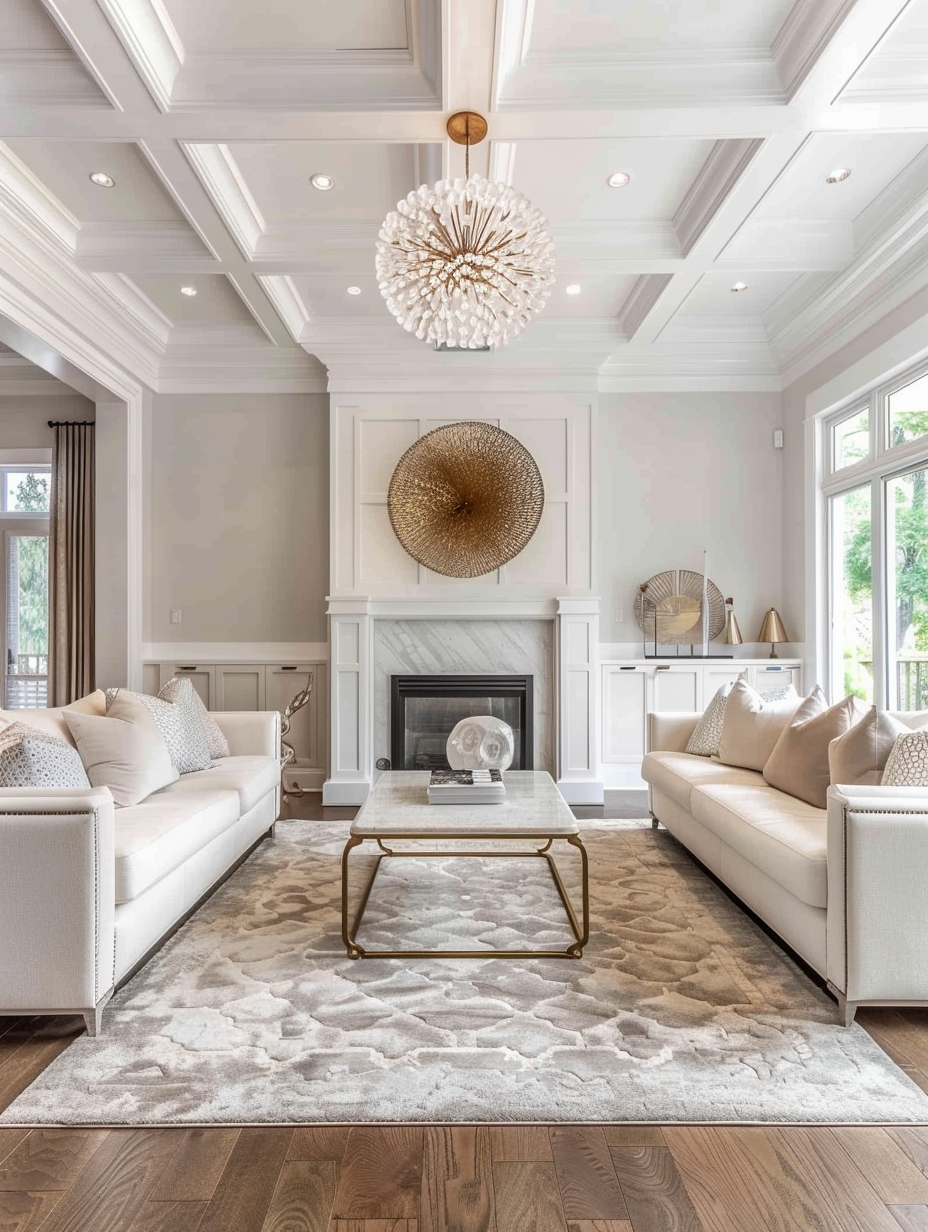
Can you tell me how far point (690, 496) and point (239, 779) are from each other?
3.60 meters

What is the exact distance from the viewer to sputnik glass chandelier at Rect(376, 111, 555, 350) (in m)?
2.51

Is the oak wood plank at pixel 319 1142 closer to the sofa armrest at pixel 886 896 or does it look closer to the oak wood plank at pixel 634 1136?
the oak wood plank at pixel 634 1136

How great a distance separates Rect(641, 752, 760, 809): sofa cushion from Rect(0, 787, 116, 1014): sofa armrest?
7.86ft

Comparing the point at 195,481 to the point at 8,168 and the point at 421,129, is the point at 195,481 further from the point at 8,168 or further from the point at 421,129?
the point at 421,129

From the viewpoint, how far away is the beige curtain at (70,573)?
5184 millimetres

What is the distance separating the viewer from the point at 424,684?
504 cm

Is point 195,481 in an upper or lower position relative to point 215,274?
lower

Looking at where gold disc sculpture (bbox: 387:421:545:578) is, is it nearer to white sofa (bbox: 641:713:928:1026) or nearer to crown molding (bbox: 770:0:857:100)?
crown molding (bbox: 770:0:857:100)

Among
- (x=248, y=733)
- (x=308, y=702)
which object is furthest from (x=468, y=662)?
(x=248, y=733)

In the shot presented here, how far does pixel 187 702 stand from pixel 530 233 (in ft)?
8.39

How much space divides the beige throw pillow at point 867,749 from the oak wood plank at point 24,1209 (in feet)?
7.84

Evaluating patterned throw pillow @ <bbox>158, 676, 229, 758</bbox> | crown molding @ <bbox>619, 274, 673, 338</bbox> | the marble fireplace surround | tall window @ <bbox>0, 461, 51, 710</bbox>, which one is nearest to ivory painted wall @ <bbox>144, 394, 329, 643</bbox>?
the marble fireplace surround

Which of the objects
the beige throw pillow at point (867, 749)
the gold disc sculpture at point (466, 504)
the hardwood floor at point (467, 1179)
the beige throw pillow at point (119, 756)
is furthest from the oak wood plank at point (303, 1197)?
the gold disc sculpture at point (466, 504)

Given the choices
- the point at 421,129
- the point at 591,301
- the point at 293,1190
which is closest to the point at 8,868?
the point at 293,1190
